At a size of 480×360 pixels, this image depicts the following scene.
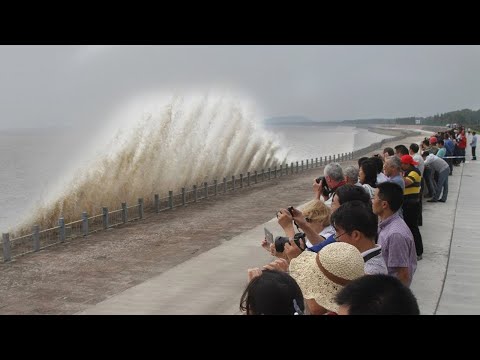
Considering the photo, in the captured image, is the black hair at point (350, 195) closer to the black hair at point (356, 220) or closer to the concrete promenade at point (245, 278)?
the black hair at point (356, 220)

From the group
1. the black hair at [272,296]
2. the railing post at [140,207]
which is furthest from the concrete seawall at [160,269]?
the black hair at [272,296]

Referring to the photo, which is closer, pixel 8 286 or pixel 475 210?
pixel 8 286

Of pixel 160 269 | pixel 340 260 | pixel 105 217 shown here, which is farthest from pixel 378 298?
pixel 105 217

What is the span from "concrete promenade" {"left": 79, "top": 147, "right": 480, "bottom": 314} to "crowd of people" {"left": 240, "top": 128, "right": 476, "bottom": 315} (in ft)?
4.58

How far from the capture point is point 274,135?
140 feet

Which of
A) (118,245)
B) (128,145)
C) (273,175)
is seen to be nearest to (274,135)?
(273,175)

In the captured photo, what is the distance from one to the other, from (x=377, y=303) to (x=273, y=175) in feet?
90.6

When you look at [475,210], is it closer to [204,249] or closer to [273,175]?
[204,249]

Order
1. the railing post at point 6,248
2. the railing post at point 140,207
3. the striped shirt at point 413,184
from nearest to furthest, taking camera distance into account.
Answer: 1. the striped shirt at point 413,184
2. the railing post at point 6,248
3. the railing post at point 140,207

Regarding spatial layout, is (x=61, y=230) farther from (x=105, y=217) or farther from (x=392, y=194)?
(x=392, y=194)

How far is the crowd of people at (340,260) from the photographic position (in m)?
1.85

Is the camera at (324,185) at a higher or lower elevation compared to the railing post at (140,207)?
higher

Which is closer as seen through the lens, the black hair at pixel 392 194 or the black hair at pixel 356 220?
the black hair at pixel 356 220
